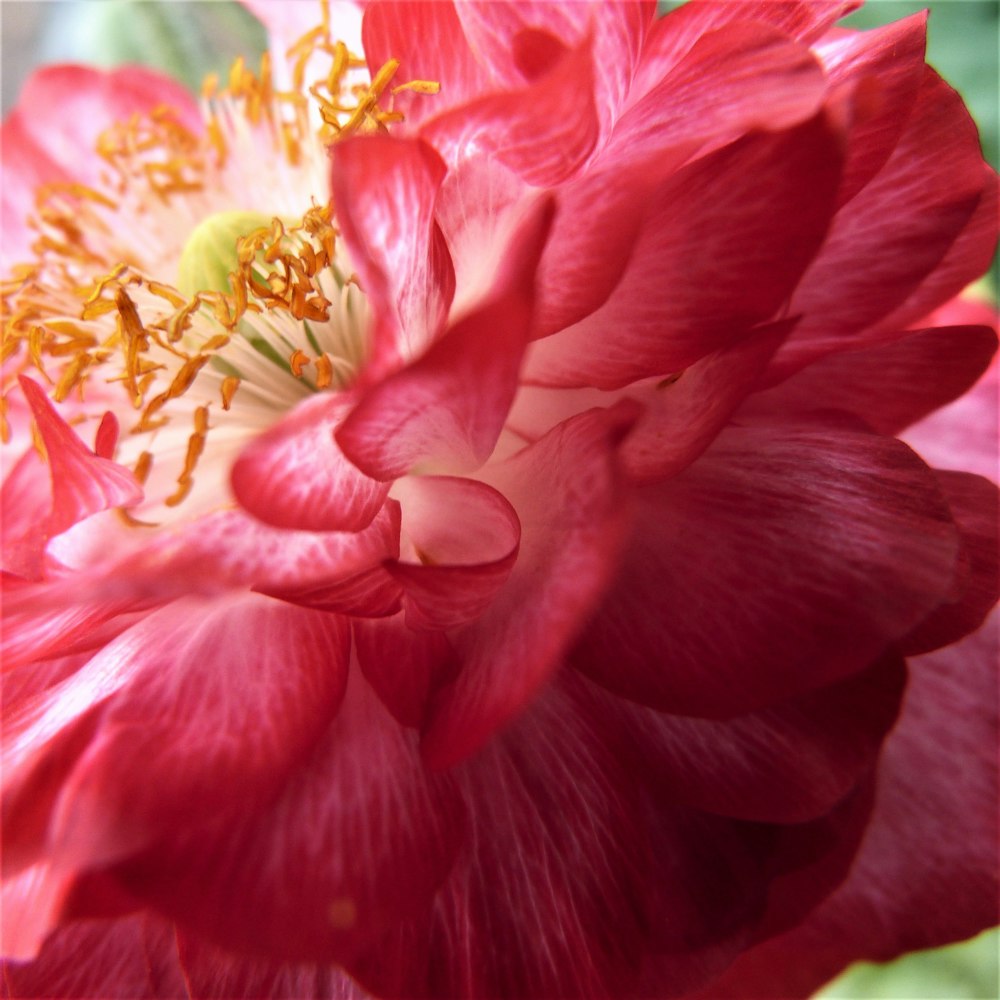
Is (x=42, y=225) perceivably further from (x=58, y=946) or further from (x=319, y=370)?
(x=58, y=946)

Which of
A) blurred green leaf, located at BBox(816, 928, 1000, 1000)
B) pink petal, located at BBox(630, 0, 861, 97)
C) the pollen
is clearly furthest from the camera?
blurred green leaf, located at BBox(816, 928, 1000, 1000)

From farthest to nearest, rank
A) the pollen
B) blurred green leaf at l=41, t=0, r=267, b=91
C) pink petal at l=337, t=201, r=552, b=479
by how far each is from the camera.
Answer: blurred green leaf at l=41, t=0, r=267, b=91 < the pollen < pink petal at l=337, t=201, r=552, b=479

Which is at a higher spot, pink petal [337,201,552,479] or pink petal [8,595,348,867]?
pink petal [337,201,552,479]

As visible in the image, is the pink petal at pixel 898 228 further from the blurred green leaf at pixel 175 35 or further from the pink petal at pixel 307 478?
the blurred green leaf at pixel 175 35

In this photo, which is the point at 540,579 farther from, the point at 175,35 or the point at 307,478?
the point at 175,35

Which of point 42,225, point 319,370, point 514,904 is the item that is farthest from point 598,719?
point 42,225

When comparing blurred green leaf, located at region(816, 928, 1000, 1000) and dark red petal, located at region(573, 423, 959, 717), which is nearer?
dark red petal, located at region(573, 423, 959, 717)

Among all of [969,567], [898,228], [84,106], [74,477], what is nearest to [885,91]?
[898,228]

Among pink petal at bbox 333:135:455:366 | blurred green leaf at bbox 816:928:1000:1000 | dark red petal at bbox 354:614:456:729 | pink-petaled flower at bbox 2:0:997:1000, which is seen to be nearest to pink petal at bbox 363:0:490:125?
pink-petaled flower at bbox 2:0:997:1000

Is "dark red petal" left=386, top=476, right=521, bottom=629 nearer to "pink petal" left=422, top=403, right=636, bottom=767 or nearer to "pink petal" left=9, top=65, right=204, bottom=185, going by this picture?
"pink petal" left=422, top=403, right=636, bottom=767
